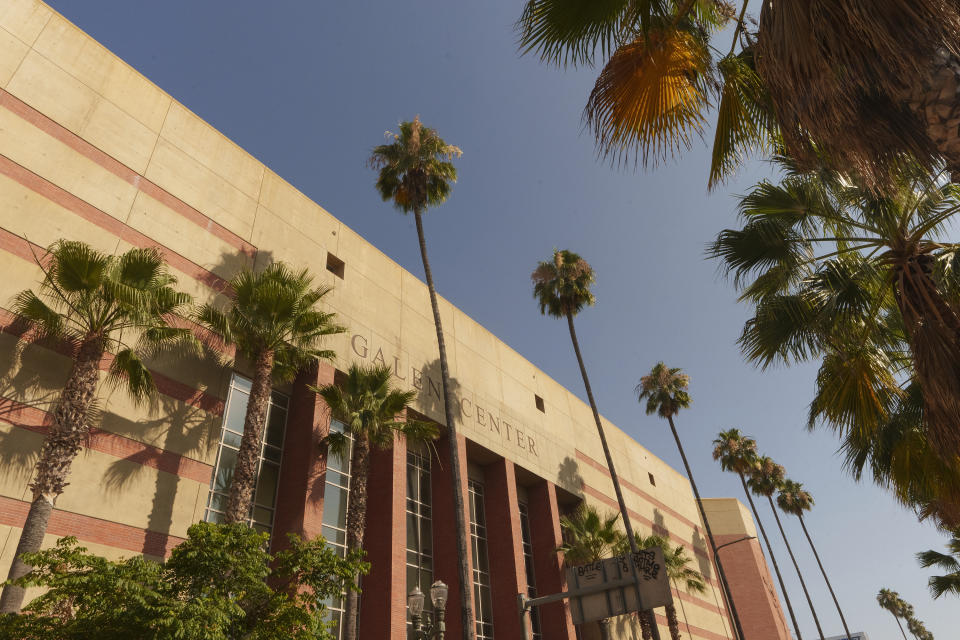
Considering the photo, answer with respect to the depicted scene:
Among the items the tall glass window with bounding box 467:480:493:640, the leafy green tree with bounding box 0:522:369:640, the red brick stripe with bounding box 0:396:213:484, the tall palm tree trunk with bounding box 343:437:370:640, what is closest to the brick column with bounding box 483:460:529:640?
the tall glass window with bounding box 467:480:493:640

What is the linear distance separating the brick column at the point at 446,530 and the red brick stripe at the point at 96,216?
11393 mm

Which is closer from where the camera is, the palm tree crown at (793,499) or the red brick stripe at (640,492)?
the red brick stripe at (640,492)

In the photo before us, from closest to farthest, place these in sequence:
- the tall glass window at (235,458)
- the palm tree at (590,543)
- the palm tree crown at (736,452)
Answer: the tall glass window at (235,458)
the palm tree at (590,543)
the palm tree crown at (736,452)

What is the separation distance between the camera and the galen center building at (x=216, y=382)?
14.9 m

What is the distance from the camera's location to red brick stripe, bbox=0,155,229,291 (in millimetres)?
15742

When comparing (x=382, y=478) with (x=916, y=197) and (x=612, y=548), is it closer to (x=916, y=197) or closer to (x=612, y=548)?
(x=612, y=548)

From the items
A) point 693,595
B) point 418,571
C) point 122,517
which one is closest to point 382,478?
point 418,571

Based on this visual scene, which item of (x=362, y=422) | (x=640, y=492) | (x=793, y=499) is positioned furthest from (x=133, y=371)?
(x=793, y=499)

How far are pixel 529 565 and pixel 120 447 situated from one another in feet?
69.2

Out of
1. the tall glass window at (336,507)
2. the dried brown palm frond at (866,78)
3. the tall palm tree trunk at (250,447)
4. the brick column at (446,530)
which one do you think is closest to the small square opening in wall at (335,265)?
the tall glass window at (336,507)

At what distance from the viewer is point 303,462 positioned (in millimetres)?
20031

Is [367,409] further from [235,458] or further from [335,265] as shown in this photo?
[335,265]

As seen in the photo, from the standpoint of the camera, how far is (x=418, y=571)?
23.8m

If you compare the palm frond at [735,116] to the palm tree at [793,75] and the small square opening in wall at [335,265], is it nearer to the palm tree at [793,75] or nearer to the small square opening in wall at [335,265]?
the palm tree at [793,75]
